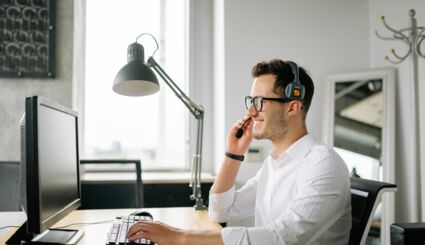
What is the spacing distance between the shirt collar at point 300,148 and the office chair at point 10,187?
1.46 metres

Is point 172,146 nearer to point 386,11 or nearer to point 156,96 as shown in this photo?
point 156,96

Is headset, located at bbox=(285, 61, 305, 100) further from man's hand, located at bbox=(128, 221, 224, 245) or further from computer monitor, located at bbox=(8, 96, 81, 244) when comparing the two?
computer monitor, located at bbox=(8, 96, 81, 244)

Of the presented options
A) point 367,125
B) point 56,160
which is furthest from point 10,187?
point 367,125

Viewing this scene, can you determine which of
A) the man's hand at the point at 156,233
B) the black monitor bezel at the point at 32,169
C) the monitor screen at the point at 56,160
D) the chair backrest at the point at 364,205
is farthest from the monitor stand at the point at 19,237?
the chair backrest at the point at 364,205

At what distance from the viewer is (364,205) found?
107 cm

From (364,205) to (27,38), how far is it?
2.39 metres

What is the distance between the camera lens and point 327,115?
8.63 feet

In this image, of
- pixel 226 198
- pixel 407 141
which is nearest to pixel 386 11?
pixel 407 141

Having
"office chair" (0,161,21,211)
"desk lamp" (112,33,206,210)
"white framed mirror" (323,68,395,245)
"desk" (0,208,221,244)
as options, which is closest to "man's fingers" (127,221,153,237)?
"desk" (0,208,221,244)

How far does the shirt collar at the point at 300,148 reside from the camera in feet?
4.06

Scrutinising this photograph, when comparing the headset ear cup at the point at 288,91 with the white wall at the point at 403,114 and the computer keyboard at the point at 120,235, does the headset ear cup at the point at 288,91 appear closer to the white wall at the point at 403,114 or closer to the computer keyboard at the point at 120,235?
the computer keyboard at the point at 120,235

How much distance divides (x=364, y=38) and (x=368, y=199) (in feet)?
6.69

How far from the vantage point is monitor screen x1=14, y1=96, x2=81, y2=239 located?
93 cm

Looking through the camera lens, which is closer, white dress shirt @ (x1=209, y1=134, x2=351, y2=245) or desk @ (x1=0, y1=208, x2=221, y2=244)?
white dress shirt @ (x1=209, y1=134, x2=351, y2=245)
